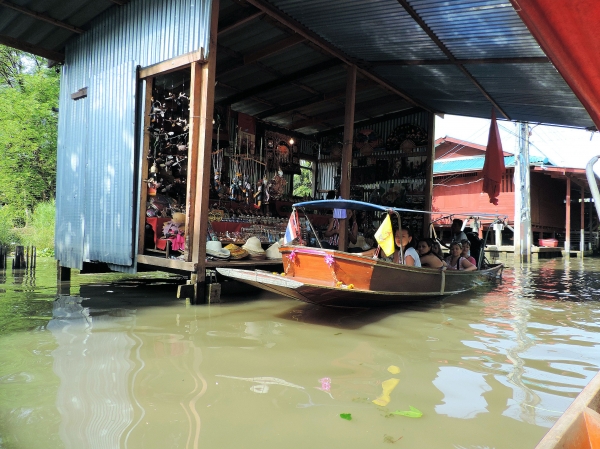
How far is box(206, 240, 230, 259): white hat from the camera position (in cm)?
758

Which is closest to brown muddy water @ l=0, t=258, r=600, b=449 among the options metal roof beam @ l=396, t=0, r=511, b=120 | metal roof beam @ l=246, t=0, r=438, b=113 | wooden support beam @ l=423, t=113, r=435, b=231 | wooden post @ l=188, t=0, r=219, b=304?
wooden post @ l=188, t=0, r=219, b=304

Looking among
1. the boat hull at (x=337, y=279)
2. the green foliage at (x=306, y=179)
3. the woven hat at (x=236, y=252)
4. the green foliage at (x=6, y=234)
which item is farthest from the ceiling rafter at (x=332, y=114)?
the green foliage at (x=6, y=234)

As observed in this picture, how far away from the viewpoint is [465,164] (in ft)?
77.0

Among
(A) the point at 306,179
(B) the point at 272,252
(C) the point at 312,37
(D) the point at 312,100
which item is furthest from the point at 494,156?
(A) the point at 306,179

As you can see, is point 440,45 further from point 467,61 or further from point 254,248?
point 254,248

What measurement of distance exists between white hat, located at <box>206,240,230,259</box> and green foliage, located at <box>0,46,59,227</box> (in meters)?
14.3

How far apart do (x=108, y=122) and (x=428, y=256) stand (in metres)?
6.52

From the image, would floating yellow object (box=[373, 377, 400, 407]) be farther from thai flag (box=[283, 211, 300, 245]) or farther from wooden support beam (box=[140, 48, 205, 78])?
wooden support beam (box=[140, 48, 205, 78])

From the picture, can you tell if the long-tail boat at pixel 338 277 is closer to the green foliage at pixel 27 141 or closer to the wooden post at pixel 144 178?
the wooden post at pixel 144 178

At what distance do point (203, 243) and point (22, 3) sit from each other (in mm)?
5559

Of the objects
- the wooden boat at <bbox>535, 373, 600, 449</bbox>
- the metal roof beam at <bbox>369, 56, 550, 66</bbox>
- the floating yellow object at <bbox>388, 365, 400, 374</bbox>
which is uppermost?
the metal roof beam at <bbox>369, 56, 550, 66</bbox>

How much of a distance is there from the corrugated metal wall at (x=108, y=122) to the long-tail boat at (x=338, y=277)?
112 inches

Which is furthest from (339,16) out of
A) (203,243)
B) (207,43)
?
(203,243)

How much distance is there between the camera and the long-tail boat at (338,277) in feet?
19.8
